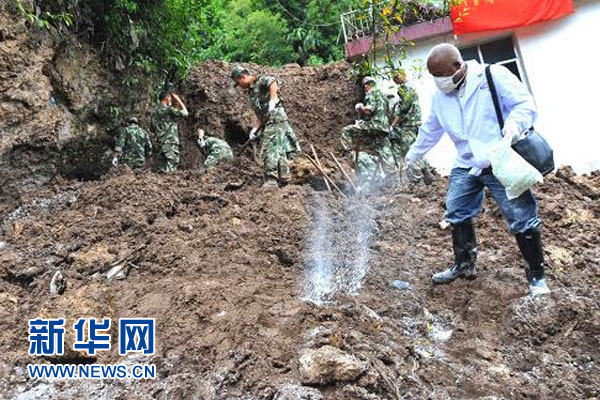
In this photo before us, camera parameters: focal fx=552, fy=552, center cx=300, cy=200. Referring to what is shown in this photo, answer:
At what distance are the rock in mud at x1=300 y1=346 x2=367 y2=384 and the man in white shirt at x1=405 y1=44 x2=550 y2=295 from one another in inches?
57.8

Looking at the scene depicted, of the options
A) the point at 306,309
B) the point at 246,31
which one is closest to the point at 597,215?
the point at 306,309

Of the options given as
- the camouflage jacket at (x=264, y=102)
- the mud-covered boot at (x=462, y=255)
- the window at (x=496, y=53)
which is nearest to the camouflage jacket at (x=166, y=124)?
the camouflage jacket at (x=264, y=102)

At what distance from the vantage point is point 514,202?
11.3 feet

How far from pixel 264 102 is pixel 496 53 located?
16.8 ft

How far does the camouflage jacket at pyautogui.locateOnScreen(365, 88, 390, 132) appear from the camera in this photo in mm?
8062

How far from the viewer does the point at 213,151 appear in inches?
345

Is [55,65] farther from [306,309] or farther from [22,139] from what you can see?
[306,309]

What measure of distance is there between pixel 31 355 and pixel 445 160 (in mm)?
7715

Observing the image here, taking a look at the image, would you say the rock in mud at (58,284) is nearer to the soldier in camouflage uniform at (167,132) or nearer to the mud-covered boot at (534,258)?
the mud-covered boot at (534,258)

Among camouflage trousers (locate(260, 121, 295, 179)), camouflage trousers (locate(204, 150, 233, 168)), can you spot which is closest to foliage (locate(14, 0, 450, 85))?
camouflage trousers (locate(260, 121, 295, 179))

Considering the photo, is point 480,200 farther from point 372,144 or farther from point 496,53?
point 496,53

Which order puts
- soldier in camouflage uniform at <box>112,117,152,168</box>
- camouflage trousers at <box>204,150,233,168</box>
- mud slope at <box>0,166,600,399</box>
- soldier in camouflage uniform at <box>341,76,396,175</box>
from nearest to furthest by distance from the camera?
mud slope at <box>0,166,600,399</box>
soldier in camouflage uniform at <box>112,117,152,168</box>
soldier in camouflage uniform at <box>341,76,396,175</box>
camouflage trousers at <box>204,150,233,168</box>

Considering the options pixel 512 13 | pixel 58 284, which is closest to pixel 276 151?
pixel 58 284

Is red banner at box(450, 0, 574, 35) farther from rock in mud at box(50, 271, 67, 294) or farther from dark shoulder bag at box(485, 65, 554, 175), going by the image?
rock in mud at box(50, 271, 67, 294)
